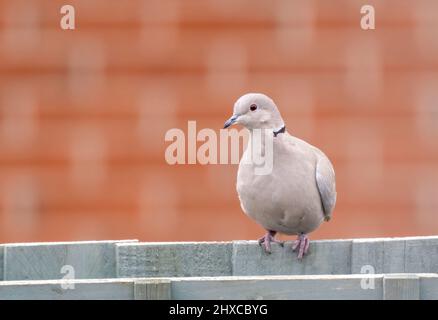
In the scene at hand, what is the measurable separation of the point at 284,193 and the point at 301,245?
0.17 metres

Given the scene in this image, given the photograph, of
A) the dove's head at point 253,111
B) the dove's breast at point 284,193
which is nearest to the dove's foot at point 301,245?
the dove's breast at point 284,193

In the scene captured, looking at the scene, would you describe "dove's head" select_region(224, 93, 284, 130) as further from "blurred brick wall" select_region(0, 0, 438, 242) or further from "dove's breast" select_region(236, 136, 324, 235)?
"blurred brick wall" select_region(0, 0, 438, 242)

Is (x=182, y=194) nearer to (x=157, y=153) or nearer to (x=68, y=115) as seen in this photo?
(x=157, y=153)

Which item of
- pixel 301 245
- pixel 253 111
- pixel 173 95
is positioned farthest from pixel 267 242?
pixel 173 95

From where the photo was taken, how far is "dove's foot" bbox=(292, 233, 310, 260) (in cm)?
418

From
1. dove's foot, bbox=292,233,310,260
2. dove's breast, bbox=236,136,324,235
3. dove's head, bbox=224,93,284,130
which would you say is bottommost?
dove's foot, bbox=292,233,310,260

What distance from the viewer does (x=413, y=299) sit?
3.25m

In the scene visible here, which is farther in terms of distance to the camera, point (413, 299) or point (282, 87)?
point (282, 87)

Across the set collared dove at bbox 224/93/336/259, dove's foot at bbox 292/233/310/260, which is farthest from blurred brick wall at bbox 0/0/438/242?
dove's foot at bbox 292/233/310/260

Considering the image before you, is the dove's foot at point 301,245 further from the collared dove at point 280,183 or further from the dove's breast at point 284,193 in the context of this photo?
the dove's breast at point 284,193

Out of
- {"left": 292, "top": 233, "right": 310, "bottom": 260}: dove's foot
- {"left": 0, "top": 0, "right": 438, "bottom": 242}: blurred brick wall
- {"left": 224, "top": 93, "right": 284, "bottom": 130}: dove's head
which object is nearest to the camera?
{"left": 292, "top": 233, "right": 310, "bottom": 260}: dove's foot
